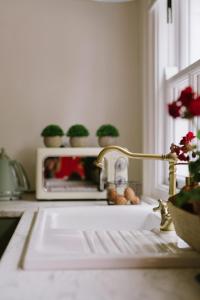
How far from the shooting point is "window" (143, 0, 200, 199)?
6.13 feet

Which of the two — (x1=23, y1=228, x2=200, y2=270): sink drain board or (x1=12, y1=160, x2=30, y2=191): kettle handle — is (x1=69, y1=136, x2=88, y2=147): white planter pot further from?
(x1=23, y1=228, x2=200, y2=270): sink drain board

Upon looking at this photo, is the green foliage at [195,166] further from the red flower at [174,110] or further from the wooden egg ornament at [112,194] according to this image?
the wooden egg ornament at [112,194]

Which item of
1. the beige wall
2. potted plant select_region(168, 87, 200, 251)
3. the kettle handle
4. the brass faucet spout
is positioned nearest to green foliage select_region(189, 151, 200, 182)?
potted plant select_region(168, 87, 200, 251)

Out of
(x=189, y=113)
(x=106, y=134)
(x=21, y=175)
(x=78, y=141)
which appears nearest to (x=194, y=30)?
(x=106, y=134)

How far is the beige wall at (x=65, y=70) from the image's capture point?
2.28m

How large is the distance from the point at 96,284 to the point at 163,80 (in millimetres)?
1395

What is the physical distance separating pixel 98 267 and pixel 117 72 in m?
1.59

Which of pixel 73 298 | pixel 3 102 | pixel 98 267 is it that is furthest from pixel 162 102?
pixel 73 298

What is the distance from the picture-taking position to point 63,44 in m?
2.30

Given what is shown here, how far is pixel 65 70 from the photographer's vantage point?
2.30m

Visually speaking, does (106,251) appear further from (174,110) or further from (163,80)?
(163,80)

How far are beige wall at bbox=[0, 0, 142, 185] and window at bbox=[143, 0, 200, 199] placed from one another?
0.83 feet

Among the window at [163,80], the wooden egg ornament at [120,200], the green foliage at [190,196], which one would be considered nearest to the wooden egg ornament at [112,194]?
the wooden egg ornament at [120,200]

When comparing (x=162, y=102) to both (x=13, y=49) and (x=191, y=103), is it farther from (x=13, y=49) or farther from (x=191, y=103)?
(x=191, y=103)
